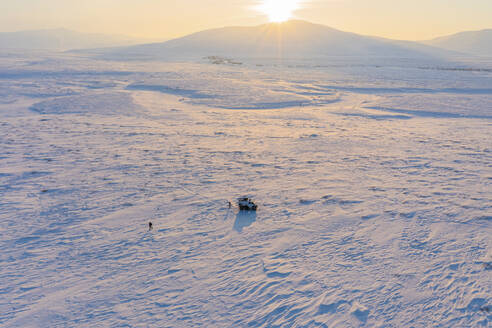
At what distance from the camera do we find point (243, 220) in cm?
562

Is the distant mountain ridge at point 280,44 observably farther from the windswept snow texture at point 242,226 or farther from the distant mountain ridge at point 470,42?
the windswept snow texture at point 242,226

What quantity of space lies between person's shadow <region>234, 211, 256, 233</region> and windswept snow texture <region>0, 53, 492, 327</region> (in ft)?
0.11

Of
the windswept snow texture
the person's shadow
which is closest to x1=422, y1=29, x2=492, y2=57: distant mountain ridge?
the windswept snow texture

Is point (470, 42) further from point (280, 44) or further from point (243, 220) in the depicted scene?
point (243, 220)

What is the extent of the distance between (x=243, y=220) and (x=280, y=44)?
339ft

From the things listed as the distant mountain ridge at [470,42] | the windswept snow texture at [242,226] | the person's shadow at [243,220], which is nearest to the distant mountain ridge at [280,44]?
the distant mountain ridge at [470,42]

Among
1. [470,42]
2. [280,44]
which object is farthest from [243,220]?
[470,42]

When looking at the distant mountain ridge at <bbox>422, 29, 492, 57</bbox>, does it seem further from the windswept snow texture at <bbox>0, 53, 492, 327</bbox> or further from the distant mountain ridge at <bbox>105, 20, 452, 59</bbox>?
the windswept snow texture at <bbox>0, 53, 492, 327</bbox>

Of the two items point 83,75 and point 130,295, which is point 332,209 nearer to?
point 130,295

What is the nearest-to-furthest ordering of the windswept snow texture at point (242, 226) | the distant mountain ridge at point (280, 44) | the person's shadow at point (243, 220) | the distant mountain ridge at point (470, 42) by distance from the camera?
the windswept snow texture at point (242, 226), the person's shadow at point (243, 220), the distant mountain ridge at point (280, 44), the distant mountain ridge at point (470, 42)

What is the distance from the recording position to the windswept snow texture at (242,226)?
149 inches

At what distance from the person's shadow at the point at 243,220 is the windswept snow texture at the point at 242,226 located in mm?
35

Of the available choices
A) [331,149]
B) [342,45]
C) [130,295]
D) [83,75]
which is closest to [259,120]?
[331,149]

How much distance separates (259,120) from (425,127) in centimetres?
635
